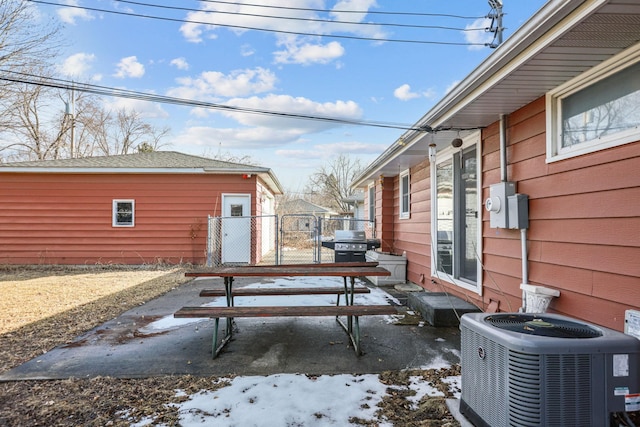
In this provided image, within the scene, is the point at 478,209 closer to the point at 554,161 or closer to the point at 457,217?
the point at 457,217

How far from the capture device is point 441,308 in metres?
4.11

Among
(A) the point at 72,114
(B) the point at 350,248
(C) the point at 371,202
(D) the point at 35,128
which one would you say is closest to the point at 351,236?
Answer: (B) the point at 350,248

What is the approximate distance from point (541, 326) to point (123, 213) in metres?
10.4

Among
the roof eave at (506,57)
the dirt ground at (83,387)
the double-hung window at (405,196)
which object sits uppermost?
the roof eave at (506,57)

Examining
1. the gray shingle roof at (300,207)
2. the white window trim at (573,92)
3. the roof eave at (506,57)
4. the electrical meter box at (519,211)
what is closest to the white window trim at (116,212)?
the roof eave at (506,57)

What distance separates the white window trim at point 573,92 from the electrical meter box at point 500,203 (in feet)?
1.76

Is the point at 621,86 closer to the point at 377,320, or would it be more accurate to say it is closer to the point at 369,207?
the point at 377,320

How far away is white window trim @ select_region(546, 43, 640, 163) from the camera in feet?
7.61

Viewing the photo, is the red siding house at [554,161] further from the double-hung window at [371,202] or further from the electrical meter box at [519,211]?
the double-hung window at [371,202]

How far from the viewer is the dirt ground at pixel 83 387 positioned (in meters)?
2.19

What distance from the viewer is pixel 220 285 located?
7.05 meters

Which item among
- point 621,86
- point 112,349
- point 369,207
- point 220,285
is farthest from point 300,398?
point 369,207

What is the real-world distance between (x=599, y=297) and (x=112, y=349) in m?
4.02

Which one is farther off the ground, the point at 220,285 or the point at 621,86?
the point at 621,86
